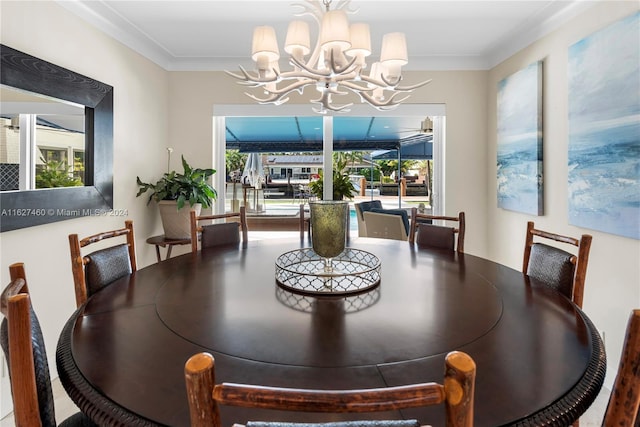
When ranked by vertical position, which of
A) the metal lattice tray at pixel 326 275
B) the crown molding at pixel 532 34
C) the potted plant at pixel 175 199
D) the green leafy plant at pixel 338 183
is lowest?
the metal lattice tray at pixel 326 275

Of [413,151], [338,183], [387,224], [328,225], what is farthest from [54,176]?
[413,151]

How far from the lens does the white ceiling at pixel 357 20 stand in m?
2.53

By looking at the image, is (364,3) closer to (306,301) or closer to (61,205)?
(306,301)

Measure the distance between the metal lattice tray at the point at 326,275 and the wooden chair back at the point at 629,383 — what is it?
859mm

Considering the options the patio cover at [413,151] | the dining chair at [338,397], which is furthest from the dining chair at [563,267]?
the patio cover at [413,151]

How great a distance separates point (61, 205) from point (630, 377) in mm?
2800

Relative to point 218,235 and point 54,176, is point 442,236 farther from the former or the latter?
point 54,176

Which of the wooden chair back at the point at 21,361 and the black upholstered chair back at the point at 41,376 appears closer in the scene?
the wooden chair back at the point at 21,361

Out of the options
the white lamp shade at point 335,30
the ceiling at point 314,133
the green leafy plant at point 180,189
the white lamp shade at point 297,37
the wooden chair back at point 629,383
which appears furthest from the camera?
the ceiling at point 314,133

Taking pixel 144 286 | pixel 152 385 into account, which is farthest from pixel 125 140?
pixel 152 385

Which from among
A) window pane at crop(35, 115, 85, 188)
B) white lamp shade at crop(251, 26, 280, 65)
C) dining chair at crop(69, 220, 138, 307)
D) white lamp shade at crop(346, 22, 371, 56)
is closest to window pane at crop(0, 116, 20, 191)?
window pane at crop(35, 115, 85, 188)

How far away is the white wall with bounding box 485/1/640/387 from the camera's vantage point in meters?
2.14

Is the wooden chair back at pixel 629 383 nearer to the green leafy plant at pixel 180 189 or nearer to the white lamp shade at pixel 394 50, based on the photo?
the white lamp shade at pixel 394 50

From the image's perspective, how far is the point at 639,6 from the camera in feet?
6.46
